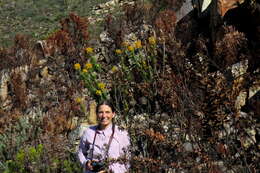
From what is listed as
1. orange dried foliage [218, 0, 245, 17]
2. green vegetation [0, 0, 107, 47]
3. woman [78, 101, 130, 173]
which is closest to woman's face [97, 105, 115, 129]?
woman [78, 101, 130, 173]

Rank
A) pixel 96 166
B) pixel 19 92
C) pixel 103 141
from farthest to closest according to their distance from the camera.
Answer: pixel 19 92, pixel 103 141, pixel 96 166

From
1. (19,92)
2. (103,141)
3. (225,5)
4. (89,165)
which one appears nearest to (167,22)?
(225,5)

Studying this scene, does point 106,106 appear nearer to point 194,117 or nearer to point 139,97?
point 194,117

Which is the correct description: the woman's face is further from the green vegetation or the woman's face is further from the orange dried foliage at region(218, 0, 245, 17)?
the green vegetation

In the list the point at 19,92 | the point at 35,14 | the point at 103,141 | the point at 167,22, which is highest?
the point at 35,14

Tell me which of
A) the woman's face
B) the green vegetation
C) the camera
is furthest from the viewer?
the green vegetation

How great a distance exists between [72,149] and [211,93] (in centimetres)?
317

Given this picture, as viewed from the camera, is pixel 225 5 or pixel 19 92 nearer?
pixel 225 5

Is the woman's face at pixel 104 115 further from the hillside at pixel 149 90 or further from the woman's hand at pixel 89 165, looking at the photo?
the woman's hand at pixel 89 165

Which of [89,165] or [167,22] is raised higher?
[167,22]

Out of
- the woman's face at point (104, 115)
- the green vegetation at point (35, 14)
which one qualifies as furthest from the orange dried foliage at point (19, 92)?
the green vegetation at point (35, 14)

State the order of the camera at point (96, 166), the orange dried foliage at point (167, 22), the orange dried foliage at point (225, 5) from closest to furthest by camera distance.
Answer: the camera at point (96, 166), the orange dried foliage at point (225, 5), the orange dried foliage at point (167, 22)

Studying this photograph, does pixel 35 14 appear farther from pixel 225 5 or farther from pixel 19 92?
pixel 225 5

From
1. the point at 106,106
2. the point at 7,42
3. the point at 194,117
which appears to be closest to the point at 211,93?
the point at 194,117
